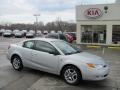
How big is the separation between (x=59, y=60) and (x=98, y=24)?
2537cm

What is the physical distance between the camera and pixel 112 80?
916 cm

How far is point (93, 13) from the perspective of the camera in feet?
110

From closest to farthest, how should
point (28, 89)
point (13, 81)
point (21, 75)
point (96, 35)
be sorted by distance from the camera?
point (28, 89), point (13, 81), point (21, 75), point (96, 35)

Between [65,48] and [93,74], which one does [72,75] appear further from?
[65,48]

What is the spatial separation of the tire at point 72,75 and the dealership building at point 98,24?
81.2 feet

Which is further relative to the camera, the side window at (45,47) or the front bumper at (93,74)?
the side window at (45,47)

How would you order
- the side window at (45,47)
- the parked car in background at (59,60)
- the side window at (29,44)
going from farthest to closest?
1. the side window at (29,44)
2. the side window at (45,47)
3. the parked car in background at (59,60)

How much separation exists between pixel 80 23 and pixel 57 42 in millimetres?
25138

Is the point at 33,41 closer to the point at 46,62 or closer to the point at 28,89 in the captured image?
the point at 46,62

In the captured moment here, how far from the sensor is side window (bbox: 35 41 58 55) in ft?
30.1

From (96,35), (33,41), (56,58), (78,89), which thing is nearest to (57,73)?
(56,58)

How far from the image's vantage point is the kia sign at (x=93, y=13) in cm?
3300

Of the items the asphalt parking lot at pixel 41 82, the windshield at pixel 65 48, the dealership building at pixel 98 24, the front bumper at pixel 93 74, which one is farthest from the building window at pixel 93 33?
the front bumper at pixel 93 74

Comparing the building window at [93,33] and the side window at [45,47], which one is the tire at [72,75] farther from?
the building window at [93,33]
